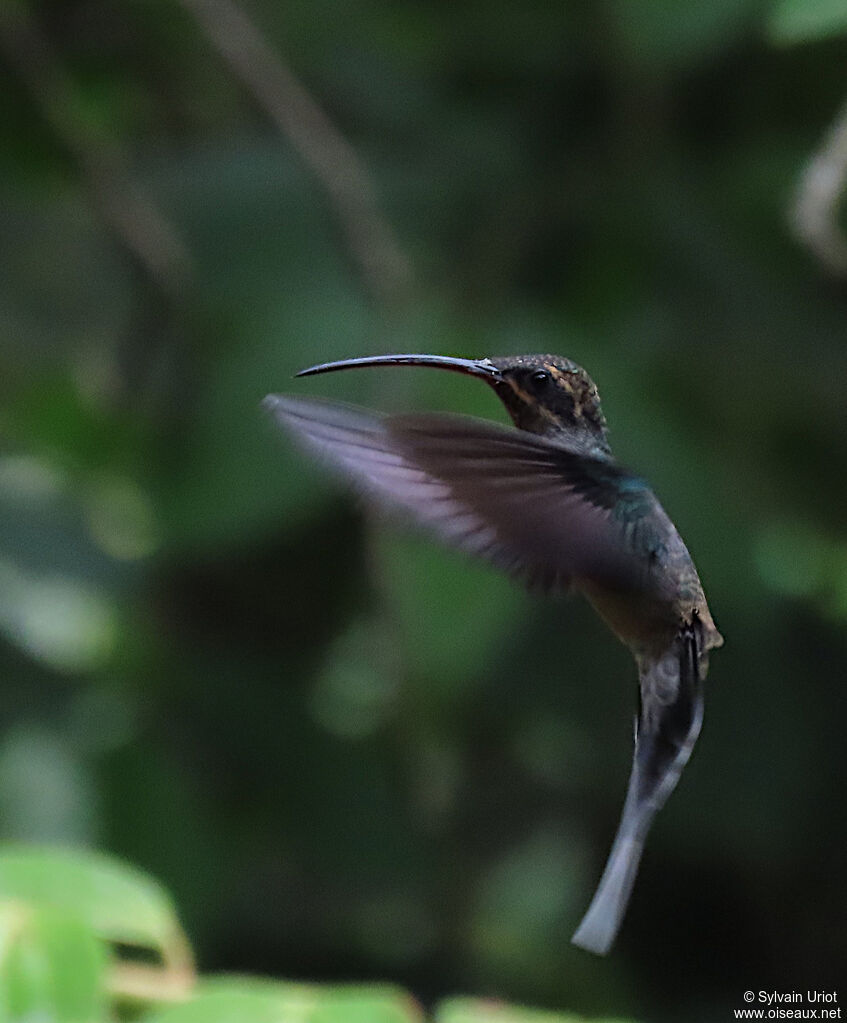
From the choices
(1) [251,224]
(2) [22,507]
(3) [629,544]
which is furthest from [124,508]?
(3) [629,544]

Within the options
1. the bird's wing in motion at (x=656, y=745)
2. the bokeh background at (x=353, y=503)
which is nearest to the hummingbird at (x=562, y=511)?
the bird's wing in motion at (x=656, y=745)

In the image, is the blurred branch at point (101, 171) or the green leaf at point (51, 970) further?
the blurred branch at point (101, 171)

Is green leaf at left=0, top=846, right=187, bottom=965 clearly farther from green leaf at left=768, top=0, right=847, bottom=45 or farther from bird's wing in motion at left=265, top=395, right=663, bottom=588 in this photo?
green leaf at left=768, top=0, right=847, bottom=45

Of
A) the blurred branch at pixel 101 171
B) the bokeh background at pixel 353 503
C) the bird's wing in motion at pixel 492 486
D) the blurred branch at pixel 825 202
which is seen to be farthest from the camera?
the blurred branch at pixel 101 171

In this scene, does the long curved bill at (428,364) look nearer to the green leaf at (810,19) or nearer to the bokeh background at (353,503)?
the green leaf at (810,19)

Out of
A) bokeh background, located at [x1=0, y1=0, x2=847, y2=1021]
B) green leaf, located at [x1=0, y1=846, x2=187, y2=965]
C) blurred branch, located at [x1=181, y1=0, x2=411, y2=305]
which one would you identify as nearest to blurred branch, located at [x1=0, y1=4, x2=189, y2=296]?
bokeh background, located at [x1=0, y1=0, x2=847, y2=1021]

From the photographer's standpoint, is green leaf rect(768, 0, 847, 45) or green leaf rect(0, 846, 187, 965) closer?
green leaf rect(768, 0, 847, 45)

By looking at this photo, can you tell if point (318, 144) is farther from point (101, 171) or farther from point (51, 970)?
point (51, 970)
